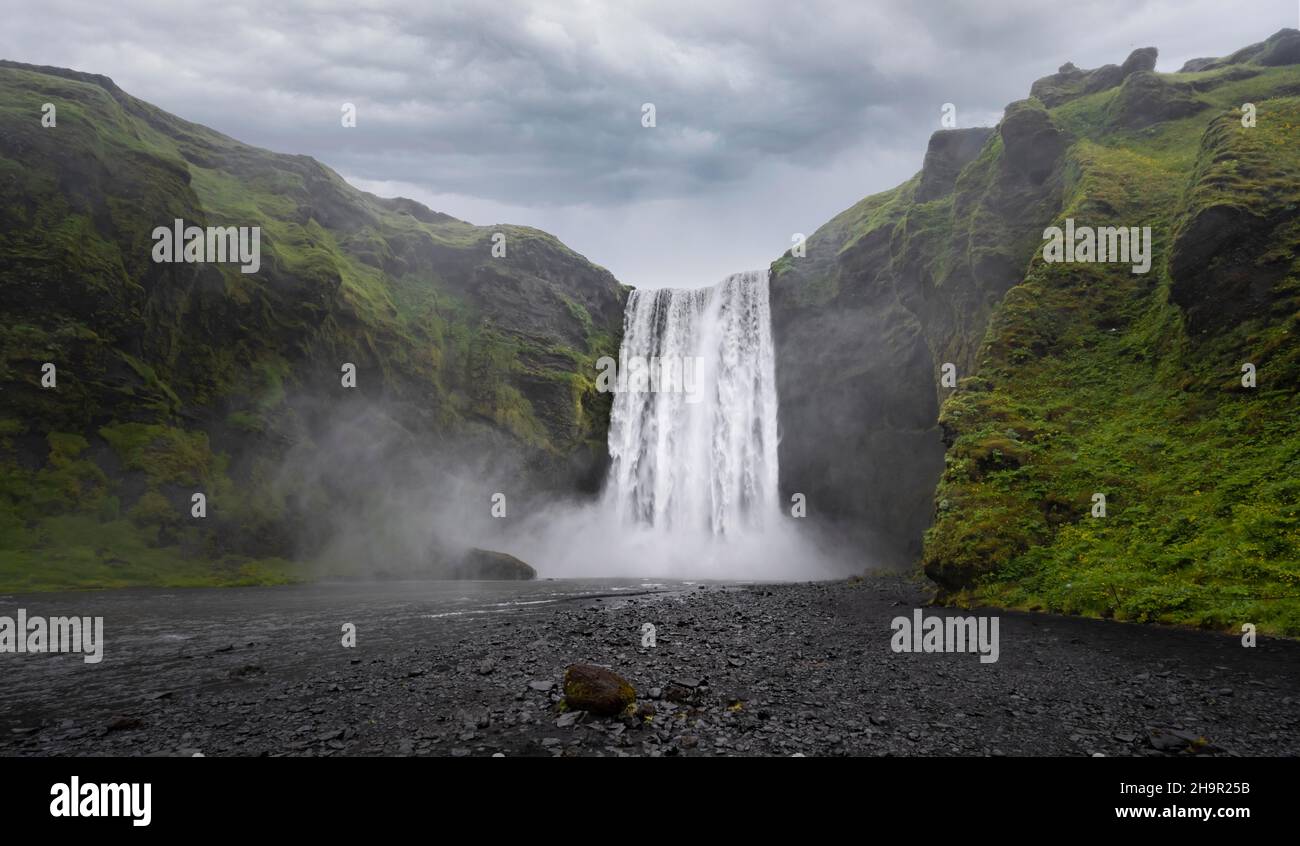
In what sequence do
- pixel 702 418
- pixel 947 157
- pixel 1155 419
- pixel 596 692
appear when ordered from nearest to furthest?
pixel 596 692 → pixel 1155 419 → pixel 947 157 → pixel 702 418

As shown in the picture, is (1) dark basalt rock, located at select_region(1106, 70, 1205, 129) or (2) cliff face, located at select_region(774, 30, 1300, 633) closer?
(2) cliff face, located at select_region(774, 30, 1300, 633)

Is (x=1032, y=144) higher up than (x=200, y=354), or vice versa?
(x=1032, y=144)

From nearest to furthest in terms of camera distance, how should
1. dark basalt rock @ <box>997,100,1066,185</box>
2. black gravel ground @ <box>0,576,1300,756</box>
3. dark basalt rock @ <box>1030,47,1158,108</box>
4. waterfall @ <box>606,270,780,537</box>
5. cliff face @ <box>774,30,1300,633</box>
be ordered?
black gravel ground @ <box>0,576,1300,756</box> < cliff face @ <box>774,30,1300,633</box> < dark basalt rock @ <box>997,100,1066,185</box> < dark basalt rock @ <box>1030,47,1158,108</box> < waterfall @ <box>606,270,780,537</box>

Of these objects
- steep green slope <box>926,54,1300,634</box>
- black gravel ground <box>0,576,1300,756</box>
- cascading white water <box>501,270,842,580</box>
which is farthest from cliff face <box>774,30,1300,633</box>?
cascading white water <box>501,270,842,580</box>

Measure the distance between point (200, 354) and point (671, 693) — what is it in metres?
53.0

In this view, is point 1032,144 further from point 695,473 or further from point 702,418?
point 695,473

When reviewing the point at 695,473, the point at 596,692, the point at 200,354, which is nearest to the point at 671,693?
the point at 596,692

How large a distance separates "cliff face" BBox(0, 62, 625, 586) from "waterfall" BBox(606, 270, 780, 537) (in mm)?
5436

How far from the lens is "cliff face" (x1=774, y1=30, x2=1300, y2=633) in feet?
59.3

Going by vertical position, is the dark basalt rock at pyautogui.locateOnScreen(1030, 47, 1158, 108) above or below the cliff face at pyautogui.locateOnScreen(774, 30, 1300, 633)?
above

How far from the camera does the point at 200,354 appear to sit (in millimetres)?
47625

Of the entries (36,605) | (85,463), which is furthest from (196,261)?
(36,605)

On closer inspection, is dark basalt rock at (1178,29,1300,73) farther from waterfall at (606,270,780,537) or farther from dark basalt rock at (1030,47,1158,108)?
waterfall at (606,270,780,537)

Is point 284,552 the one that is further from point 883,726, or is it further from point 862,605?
point 883,726
